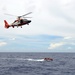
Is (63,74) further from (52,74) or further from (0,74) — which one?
(0,74)

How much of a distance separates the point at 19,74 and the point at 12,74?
2.82 metres

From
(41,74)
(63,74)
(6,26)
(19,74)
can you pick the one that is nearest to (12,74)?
(19,74)

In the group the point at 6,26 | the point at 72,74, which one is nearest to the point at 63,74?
the point at 72,74

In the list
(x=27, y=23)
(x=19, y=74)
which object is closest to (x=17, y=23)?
(x=27, y=23)

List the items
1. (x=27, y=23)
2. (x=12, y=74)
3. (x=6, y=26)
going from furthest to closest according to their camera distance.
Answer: (x=12, y=74) < (x=6, y=26) < (x=27, y=23)

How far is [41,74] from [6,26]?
114ft

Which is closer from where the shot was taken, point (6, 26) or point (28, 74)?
point (6, 26)

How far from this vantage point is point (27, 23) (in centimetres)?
6575

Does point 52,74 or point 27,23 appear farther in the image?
point 52,74

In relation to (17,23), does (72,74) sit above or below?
below

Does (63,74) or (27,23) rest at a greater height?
(27,23)

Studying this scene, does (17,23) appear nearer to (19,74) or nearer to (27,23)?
(27,23)

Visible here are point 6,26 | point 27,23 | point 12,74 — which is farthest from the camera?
point 12,74

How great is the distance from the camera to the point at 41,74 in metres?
98.4
